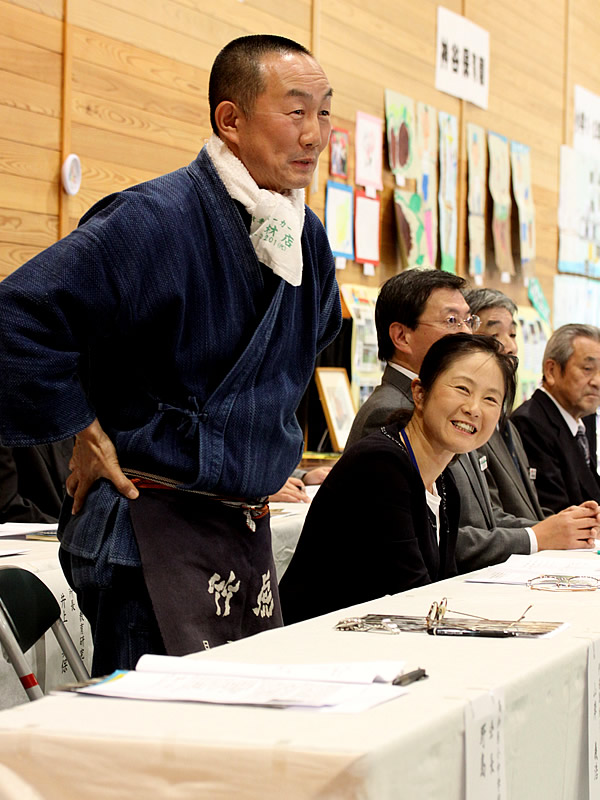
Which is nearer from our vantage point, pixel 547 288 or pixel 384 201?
pixel 384 201

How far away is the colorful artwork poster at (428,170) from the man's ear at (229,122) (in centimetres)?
443

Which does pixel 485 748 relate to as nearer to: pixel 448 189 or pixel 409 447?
pixel 409 447

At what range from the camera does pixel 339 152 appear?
5668 millimetres

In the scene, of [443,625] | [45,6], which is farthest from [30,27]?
[443,625]

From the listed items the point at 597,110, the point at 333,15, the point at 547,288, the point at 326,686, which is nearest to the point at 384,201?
the point at 333,15

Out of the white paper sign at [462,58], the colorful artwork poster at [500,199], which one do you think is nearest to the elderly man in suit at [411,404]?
the white paper sign at [462,58]

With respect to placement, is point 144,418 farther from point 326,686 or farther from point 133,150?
point 133,150

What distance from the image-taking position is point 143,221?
1771 mm

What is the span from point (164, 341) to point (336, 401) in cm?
362

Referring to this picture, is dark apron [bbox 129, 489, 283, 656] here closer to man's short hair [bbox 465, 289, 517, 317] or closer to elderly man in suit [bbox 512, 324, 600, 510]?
man's short hair [bbox 465, 289, 517, 317]

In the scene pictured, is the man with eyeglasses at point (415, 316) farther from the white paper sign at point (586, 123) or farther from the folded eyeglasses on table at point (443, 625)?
the white paper sign at point (586, 123)

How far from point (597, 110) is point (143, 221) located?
25.3 feet

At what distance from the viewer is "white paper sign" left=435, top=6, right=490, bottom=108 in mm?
6605

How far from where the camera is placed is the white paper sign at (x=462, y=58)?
6.61 meters
